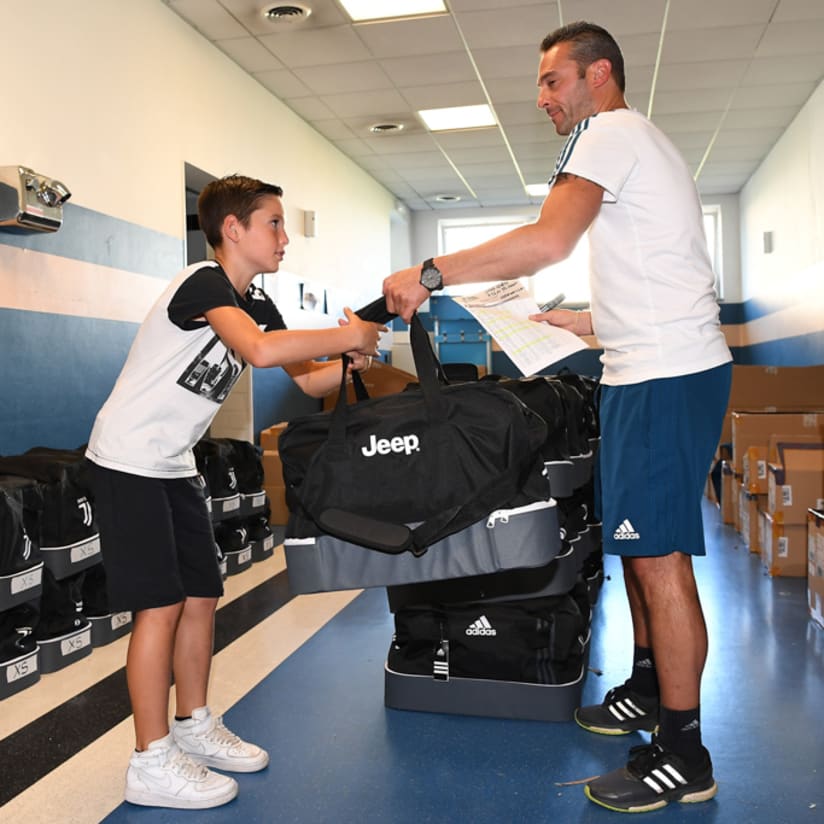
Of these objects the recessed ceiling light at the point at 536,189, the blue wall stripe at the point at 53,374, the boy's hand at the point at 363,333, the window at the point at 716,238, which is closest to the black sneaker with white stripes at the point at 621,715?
the boy's hand at the point at 363,333

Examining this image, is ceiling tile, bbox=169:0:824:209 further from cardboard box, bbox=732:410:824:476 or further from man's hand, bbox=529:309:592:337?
man's hand, bbox=529:309:592:337

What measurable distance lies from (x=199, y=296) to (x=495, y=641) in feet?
4.04

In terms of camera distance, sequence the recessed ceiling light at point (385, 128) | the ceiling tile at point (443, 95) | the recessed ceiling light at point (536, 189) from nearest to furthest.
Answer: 1. the ceiling tile at point (443, 95)
2. the recessed ceiling light at point (385, 128)
3. the recessed ceiling light at point (536, 189)

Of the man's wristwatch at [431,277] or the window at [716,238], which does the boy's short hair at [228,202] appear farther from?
the window at [716,238]

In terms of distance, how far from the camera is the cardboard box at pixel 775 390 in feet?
21.6

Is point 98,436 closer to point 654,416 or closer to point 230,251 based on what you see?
point 230,251

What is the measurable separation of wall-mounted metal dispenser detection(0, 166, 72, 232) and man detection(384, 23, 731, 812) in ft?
7.30

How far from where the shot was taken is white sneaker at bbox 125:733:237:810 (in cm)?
183

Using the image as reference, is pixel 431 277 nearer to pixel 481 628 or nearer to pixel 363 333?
pixel 363 333

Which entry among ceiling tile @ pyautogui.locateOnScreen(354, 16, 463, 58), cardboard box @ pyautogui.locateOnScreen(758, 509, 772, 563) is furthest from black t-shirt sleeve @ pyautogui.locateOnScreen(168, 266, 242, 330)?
ceiling tile @ pyautogui.locateOnScreen(354, 16, 463, 58)

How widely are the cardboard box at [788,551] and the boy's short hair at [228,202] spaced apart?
301 cm

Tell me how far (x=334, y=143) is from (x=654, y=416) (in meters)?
6.93

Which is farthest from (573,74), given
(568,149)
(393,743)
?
(393,743)

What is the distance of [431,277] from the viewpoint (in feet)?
5.48
